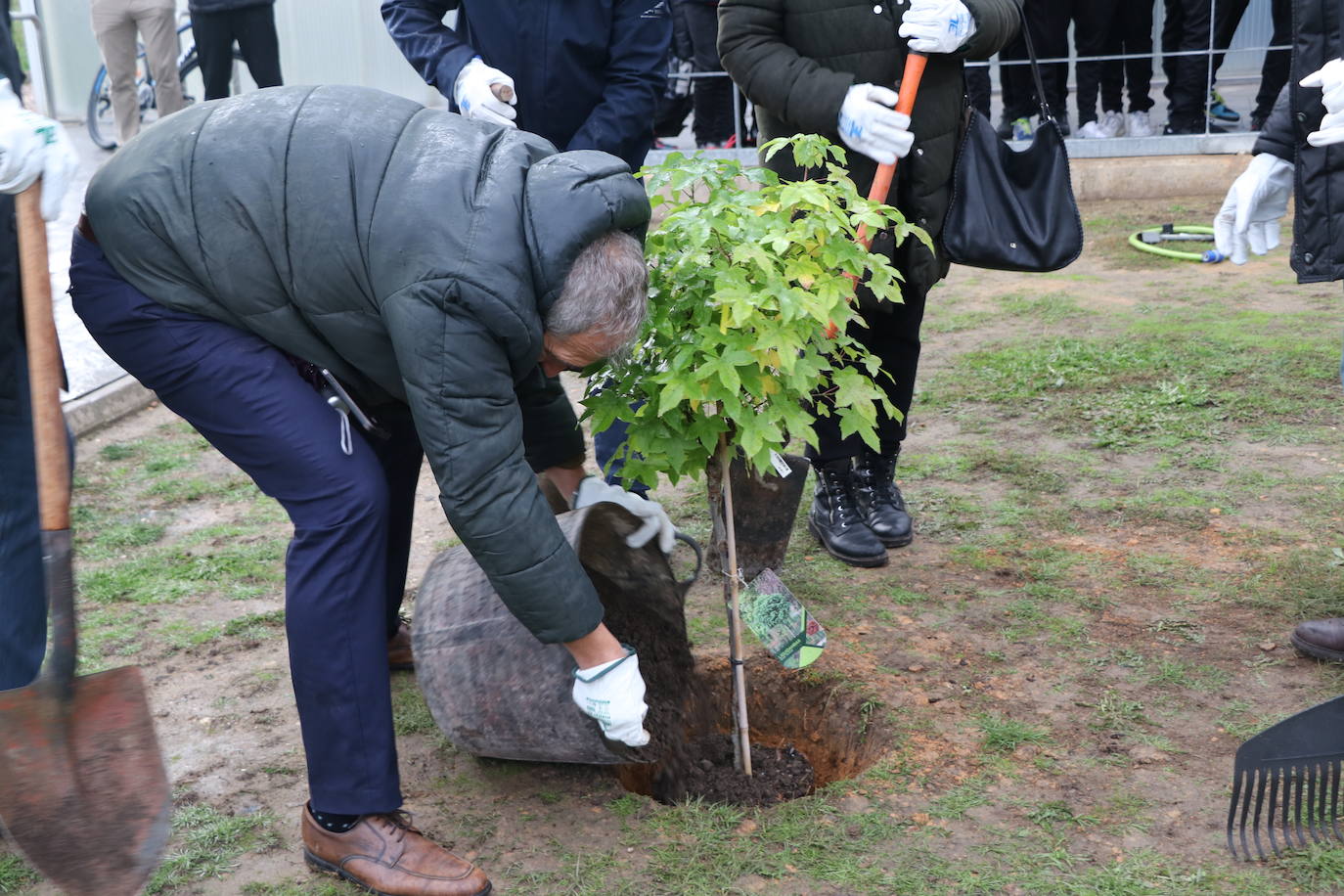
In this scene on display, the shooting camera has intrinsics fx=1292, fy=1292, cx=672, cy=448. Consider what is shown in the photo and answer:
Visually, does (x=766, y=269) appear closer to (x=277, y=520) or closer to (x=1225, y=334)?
(x=277, y=520)

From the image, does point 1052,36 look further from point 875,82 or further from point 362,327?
point 362,327

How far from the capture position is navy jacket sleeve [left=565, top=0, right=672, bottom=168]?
134 inches

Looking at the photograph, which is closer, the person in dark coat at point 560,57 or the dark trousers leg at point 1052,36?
the person in dark coat at point 560,57

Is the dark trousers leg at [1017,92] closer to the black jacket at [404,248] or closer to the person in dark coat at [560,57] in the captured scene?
the person in dark coat at [560,57]

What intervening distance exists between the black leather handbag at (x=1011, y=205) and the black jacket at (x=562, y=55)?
0.86m

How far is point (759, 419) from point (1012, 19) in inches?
66.1

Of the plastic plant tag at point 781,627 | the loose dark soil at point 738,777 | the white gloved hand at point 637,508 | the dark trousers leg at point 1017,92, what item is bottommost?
the loose dark soil at point 738,777

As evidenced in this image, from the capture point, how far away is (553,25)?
3.32 meters

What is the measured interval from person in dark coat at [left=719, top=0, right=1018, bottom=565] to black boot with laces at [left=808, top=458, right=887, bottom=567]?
16.3 inches

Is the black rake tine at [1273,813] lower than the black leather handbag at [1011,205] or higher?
lower

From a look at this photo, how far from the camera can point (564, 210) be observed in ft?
6.62

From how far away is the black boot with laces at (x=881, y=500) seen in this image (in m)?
3.81

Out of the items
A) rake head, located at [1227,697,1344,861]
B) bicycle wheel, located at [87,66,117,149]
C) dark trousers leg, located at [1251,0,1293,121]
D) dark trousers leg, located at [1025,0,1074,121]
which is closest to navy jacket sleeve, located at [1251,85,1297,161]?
rake head, located at [1227,697,1344,861]

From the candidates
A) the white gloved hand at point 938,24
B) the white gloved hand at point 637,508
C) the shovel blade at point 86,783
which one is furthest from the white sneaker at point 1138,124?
the shovel blade at point 86,783
